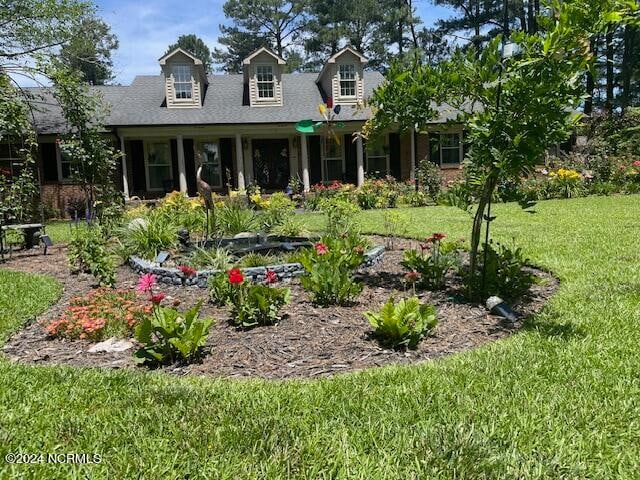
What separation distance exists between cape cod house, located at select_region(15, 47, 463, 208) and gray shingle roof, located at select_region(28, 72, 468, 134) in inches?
1.4

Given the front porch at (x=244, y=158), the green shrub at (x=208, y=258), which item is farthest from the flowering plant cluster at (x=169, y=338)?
the front porch at (x=244, y=158)

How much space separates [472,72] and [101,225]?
8.07 metres

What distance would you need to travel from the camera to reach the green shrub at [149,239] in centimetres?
788

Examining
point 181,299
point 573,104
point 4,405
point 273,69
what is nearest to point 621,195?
point 273,69

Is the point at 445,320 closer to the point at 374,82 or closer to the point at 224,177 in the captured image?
the point at 224,177

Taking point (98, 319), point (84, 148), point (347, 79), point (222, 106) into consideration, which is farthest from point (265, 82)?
point (98, 319)

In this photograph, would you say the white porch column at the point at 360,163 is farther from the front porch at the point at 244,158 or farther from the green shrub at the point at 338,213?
the green shrub at the point at 338,213

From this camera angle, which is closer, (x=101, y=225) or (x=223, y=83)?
(x=101, y=225)

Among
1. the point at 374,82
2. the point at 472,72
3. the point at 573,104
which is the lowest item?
the point at 573,104

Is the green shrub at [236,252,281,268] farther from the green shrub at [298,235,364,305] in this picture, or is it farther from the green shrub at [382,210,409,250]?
the green shrub at [382,210,409,250]

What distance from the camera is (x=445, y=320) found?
450 centimetres

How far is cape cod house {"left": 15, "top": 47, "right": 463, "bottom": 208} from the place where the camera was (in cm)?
1753

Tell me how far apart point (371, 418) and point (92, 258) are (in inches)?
207

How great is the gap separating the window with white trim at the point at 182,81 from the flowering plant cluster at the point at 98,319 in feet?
48.2
